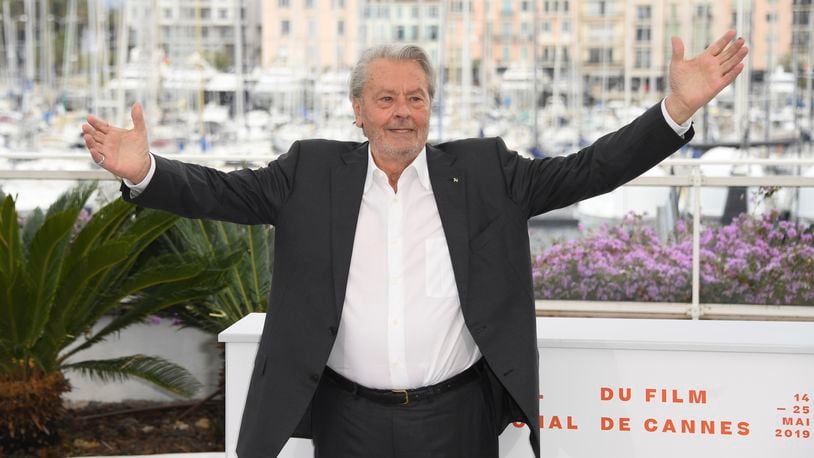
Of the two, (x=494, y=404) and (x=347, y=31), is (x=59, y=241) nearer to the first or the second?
(x=494, y=404)

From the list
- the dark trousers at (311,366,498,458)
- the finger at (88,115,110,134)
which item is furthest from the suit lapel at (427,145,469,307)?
the finger at (88,115,110,134)

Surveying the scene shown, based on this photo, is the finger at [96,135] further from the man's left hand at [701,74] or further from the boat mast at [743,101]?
the boat mast at [743,101]

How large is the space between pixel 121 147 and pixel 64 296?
3.72 meters

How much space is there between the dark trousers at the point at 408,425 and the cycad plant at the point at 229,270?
3.83 metres

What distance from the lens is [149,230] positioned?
21.7ft

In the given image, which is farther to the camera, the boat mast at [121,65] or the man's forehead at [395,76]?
the boat mast at [121,65]

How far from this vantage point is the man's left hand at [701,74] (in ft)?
9.65

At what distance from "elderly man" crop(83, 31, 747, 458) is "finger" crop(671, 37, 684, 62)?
0.12 ft

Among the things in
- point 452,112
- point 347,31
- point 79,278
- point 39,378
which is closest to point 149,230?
point 79,278

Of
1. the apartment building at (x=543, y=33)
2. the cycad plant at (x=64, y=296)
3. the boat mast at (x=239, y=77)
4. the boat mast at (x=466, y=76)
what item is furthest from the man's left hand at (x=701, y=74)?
the boat mast at (x=466, y=76)

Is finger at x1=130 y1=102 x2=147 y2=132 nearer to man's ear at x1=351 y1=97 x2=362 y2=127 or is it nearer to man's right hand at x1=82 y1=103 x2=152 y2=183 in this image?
man's right hand at x1=82 y1=103 x2=152 y2=183

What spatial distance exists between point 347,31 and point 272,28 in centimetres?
446

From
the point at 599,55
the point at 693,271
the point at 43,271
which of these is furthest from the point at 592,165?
the point at 599,55

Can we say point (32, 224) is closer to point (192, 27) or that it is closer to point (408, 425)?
point (408, 425)
